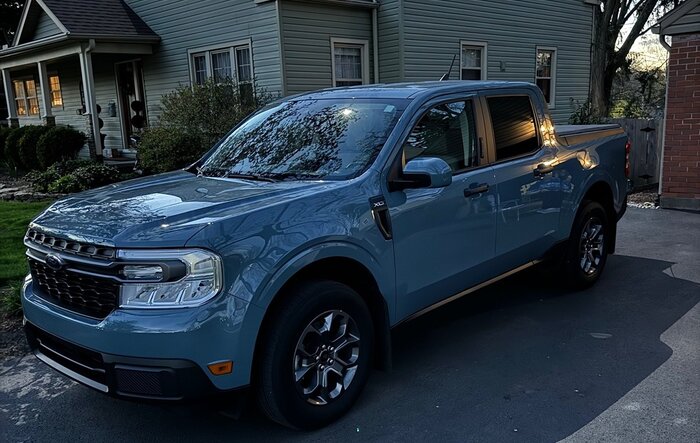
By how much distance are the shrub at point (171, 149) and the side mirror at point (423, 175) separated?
830cm

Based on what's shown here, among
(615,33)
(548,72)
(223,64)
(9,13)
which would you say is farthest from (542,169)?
(9,13)

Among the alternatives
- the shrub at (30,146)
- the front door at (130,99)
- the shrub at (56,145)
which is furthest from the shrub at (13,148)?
the front door at (130,99)

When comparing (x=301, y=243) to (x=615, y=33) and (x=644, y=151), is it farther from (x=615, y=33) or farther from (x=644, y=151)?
(x=615, y=33)

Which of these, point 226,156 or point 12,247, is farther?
point 12,247

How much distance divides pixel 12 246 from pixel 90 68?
28.5 ft

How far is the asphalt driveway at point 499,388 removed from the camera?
332 centimetres

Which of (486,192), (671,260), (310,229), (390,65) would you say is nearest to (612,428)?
(486,192)

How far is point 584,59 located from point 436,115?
17.0 m

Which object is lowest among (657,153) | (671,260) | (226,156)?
(671,260)

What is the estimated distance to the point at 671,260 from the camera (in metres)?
6.63

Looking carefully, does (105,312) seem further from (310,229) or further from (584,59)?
(584,59)

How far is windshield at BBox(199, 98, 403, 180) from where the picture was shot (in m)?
3.75

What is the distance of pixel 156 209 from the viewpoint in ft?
10.3

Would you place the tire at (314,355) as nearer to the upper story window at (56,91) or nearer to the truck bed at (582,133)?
the truck bed at (582,133)
